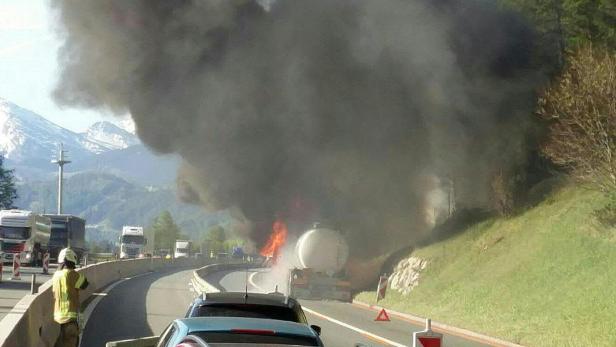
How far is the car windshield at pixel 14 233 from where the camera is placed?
58.6 m

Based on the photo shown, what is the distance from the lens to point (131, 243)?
90.8 meters

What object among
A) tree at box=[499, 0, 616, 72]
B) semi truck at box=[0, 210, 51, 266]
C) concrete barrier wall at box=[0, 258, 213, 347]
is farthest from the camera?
semi truck at box=[0, 210, 51, 266]

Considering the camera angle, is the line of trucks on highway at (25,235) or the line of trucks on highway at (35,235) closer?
the line of trucks on highway at (25,235)

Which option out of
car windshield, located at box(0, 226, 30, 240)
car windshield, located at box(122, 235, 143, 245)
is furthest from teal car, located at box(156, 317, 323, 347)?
car windshield, located at box(122, 235, 143, 245)

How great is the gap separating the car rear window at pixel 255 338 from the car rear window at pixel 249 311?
3.09 metres

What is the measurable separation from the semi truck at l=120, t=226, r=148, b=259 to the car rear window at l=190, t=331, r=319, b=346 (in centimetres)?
8408

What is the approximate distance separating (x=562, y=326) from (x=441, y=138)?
898 inches

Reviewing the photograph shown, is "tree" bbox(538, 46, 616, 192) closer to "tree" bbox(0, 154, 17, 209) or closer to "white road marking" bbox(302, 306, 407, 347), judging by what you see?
"white road marking" bbox(302, 306, 407, 347)

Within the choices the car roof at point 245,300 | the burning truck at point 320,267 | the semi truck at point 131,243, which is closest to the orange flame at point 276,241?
the burning truck at point 320,267

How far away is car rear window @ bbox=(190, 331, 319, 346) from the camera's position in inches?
283

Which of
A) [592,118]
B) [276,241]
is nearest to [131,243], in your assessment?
[276,241]

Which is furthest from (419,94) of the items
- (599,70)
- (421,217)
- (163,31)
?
(599,70)

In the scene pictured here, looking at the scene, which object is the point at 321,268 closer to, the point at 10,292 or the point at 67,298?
the point at 10,292

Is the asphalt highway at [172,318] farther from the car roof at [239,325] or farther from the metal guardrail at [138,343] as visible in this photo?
the car roof at [239,325]
